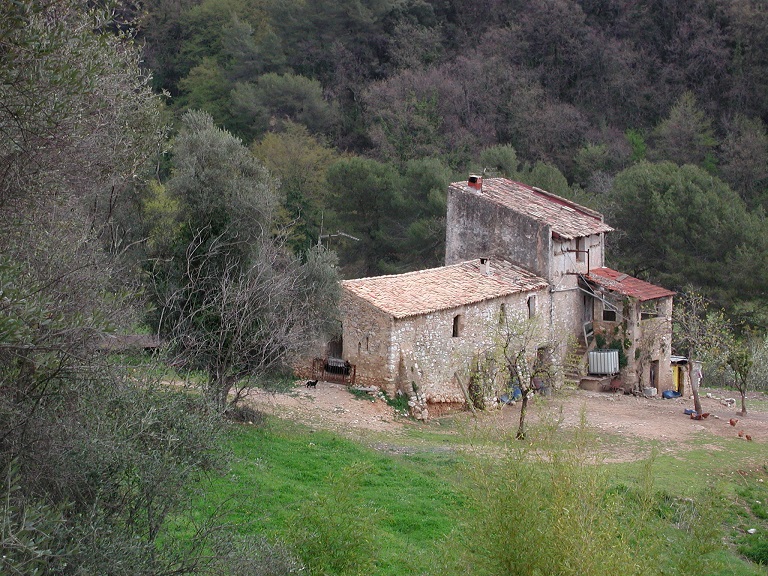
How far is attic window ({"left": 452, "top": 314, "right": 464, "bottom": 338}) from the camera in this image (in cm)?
2714

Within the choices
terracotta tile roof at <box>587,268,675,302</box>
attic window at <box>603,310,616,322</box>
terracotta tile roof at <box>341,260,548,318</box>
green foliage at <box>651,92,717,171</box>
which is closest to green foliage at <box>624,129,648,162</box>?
green foliage at <box>651,92,717,171</box>

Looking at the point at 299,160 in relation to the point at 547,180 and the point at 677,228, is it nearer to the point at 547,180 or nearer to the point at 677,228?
the point at 547,180

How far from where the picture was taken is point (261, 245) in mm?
19562

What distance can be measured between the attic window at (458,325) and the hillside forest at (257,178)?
441 cm

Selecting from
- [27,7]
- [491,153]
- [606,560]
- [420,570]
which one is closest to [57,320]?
[27,7]

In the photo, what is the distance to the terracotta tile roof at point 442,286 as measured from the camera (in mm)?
26219

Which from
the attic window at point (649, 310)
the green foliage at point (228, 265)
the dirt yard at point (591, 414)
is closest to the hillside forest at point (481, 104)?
the attic window at point (649, 310)

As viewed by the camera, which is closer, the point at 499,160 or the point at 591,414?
the point at 591,414

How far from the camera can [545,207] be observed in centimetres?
3234

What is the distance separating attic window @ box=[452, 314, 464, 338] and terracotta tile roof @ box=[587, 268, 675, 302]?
20.9ft

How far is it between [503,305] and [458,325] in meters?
2.10

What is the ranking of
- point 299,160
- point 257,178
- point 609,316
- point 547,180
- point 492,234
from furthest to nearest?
point 299,160 → point 547,180 → point 609,316 → point 492,234 → point 257,178

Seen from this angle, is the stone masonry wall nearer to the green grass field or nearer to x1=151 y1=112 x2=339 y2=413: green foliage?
the green grass field

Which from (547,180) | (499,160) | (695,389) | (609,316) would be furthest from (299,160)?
(695,389)
